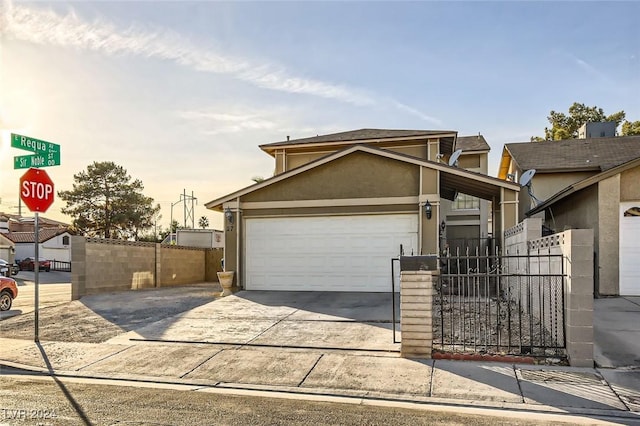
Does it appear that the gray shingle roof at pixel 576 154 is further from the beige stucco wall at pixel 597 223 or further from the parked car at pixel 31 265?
the parked car at pixel 31 265

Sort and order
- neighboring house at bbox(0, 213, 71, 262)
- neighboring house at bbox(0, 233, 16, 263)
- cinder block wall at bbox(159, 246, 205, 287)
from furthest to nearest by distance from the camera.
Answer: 1. neighboring house at bbox(0, 213, 71, 262)
2. neighboring house at bbox(0, 233, 16, 263)
3. cinder block wall at bbox(159, 246, 205, 287)

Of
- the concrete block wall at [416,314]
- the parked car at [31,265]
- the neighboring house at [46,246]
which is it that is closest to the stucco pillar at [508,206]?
the concrete block wall at [416,314]

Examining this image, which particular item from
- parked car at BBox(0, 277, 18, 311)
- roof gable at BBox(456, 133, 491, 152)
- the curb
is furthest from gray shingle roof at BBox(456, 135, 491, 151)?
parked car at BBox(0, 277, 18, 311)

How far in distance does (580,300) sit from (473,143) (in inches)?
748

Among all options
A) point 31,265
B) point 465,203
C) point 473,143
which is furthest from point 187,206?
point 465,203

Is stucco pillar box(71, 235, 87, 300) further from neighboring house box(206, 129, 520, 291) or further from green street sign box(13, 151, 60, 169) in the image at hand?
green street sign box(13, 151, 60, 169)

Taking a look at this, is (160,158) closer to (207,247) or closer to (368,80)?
(207,247)

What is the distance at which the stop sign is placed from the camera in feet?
29.4

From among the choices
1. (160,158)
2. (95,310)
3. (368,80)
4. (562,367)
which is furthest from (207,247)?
(562,367)

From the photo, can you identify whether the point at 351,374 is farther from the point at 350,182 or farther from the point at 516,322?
the point at 350,182

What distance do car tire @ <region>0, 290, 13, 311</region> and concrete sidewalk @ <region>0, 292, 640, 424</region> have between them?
13.8 ft

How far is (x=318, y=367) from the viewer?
698cm

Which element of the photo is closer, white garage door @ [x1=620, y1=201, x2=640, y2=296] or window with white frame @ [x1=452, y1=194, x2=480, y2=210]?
white garage door @ [x1=620, y1=201, x2=640, y2=296]

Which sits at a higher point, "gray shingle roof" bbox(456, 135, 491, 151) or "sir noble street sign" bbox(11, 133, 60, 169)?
"gray shingle roof" bbox(456, 135, 491, 151)
